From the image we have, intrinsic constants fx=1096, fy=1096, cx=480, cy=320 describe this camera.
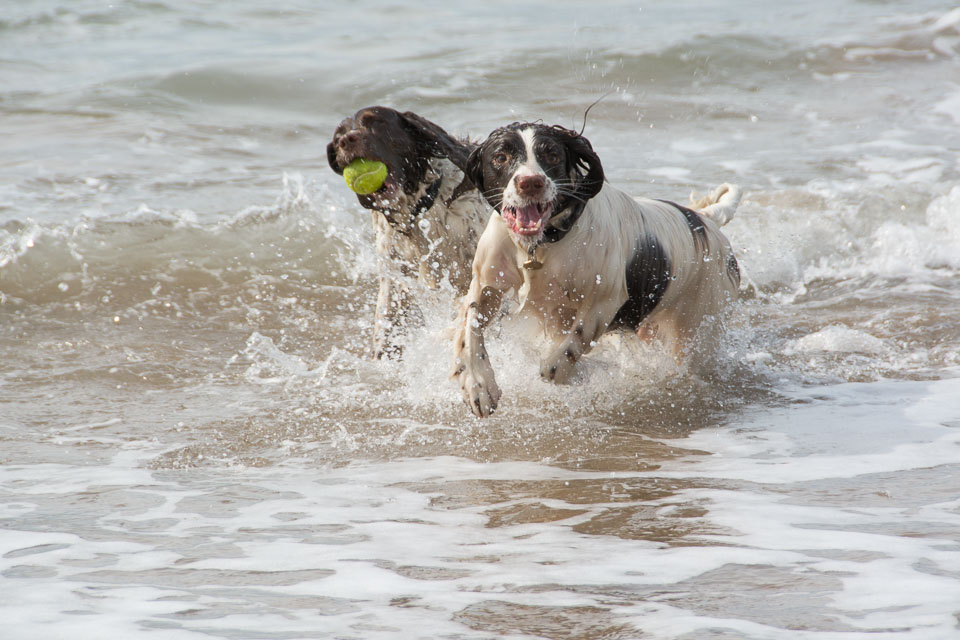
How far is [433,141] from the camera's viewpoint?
5.50 m

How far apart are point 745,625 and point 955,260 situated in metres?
5.96

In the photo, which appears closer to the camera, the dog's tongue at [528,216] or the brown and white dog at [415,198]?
the dog's tongue at [528,216]

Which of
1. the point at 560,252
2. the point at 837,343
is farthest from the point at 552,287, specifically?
the point at 837,343

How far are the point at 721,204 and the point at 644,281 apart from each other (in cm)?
131

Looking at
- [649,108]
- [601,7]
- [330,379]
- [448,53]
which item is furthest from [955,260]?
[601,7]

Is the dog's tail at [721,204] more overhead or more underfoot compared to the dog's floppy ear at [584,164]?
more underfoot

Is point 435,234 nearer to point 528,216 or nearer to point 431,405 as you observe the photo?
point 431,405

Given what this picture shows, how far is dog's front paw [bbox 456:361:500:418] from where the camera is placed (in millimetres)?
4480

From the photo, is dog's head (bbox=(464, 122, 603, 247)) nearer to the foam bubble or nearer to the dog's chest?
the dog's chest

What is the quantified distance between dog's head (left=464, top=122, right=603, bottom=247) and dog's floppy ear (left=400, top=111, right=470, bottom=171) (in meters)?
1.01

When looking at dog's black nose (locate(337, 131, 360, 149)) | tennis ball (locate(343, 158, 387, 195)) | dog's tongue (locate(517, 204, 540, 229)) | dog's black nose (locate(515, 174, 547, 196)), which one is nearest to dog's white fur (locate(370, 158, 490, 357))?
tennis ball (locate(343, 158, 387, 195))

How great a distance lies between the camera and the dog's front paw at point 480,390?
448 cm

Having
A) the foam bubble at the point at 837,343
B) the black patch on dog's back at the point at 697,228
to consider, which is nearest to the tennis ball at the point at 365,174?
the black patch on dog's back at the point at 697,228

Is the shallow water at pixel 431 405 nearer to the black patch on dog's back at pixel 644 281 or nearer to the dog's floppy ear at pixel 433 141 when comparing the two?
the black patch on dog's back at pixel 644 281
